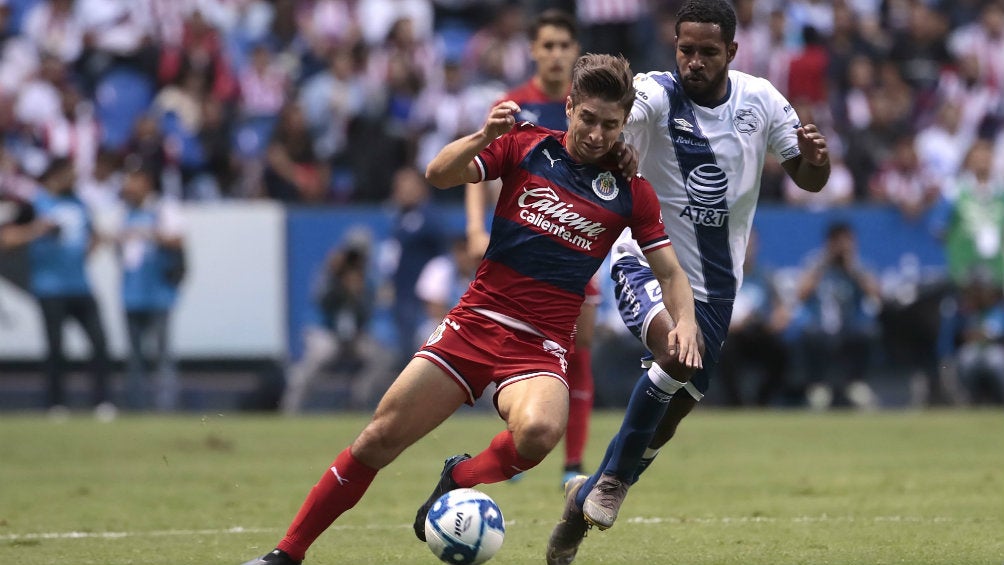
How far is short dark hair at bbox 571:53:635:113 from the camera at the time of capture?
6539 mm

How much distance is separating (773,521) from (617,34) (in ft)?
39.9

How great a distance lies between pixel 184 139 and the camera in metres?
18.8

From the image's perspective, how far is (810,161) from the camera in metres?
7.23

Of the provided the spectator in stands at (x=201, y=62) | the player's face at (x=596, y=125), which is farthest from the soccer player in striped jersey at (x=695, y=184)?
the spectator in stands at (x=201, y=62)

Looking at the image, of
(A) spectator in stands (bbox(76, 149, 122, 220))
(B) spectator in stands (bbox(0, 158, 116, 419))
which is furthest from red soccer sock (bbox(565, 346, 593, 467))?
(A) spectator in stands (bbox(76, 149, 122, 220))

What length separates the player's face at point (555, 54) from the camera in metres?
10.0

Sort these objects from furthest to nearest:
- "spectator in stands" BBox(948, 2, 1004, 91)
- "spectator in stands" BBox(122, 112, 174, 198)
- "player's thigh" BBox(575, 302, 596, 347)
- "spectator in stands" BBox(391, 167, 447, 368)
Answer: "spectator in stands" BBox(948, 2, 1004, 91), "spectator in stands" BBox(122, 112, 174, 198), "spectator in stands" BBox(391, 167, 447, 368), "player's thigh" BBox(575, 302, 596, 347)

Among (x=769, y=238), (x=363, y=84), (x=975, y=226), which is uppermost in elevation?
(x=363, y=84)

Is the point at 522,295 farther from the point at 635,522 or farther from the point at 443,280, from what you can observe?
the point at 443,280

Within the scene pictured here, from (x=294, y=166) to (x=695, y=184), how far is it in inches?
462

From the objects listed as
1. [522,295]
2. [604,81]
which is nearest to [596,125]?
[604,81]

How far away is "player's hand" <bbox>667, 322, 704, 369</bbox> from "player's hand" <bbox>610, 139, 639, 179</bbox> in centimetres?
72

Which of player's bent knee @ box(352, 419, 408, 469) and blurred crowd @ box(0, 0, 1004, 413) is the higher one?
player's bent knee @ box(352, 419, 408, 469)

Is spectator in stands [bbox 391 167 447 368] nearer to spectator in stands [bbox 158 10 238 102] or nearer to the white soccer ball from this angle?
spectator in stands [bbox 158 10 238 102]
